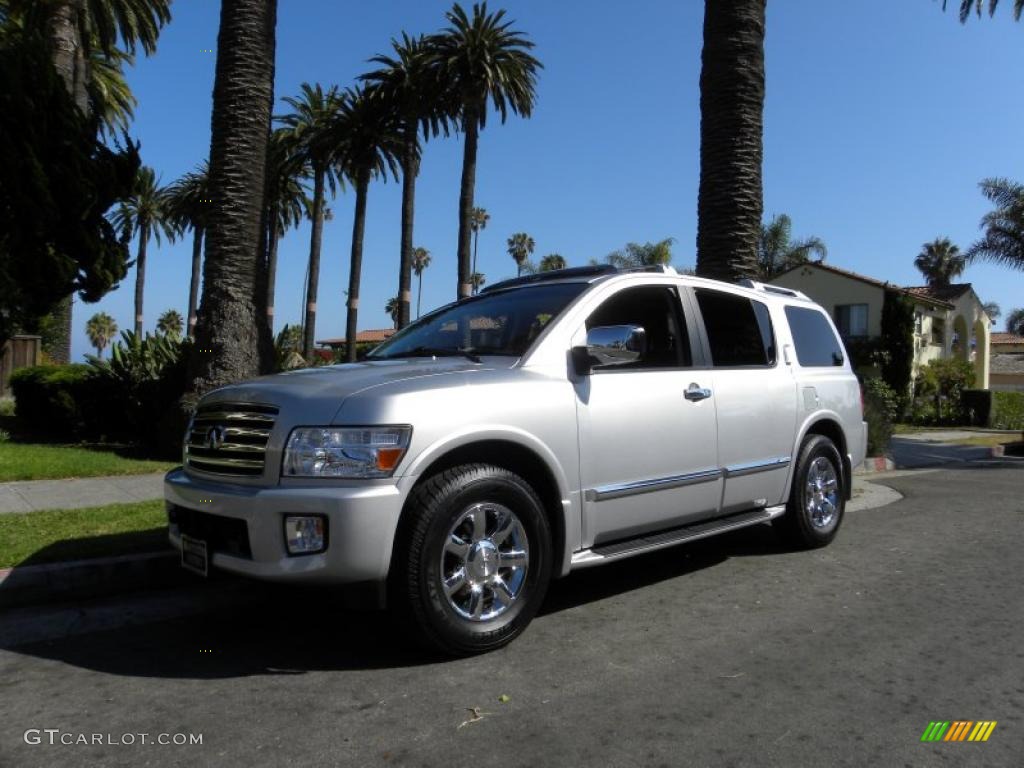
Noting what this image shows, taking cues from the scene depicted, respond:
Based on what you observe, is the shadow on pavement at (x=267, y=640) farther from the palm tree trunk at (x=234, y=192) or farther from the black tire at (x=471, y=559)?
the palm tree trunk at (x=234, y=192)

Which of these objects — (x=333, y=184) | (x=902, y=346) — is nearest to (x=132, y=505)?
(x=902, y=346)

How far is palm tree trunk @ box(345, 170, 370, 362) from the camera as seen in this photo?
33688 millimetres

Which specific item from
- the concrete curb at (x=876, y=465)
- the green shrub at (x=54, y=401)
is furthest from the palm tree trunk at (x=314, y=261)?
the concrete curb at (x=876, y=465)

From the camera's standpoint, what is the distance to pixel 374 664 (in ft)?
12.2

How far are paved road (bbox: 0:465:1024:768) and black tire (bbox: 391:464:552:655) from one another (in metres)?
0.18

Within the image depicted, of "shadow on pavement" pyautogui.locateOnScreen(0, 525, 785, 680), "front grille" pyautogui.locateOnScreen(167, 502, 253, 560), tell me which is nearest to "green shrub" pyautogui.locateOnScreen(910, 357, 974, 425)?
"shadow on pavement" pyautogui.locateOnScreen(0, 525, 785, 680)

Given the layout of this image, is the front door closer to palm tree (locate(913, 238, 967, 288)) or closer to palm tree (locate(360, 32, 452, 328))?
palm tree (locate(360, 32, 452, 328))

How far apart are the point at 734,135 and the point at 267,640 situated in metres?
8.56

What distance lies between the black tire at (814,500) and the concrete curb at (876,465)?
5.81 m

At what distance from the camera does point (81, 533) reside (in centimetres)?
572

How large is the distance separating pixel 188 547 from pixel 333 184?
37544mm

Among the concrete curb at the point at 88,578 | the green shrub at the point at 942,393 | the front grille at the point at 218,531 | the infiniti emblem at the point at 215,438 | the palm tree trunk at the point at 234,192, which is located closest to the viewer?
the front grille at the point at 218,531

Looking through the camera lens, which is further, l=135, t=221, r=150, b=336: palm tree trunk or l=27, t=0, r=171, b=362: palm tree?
l=135, t=221, r=150, b=336: palm tree trunk

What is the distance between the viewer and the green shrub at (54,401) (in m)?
12.0
